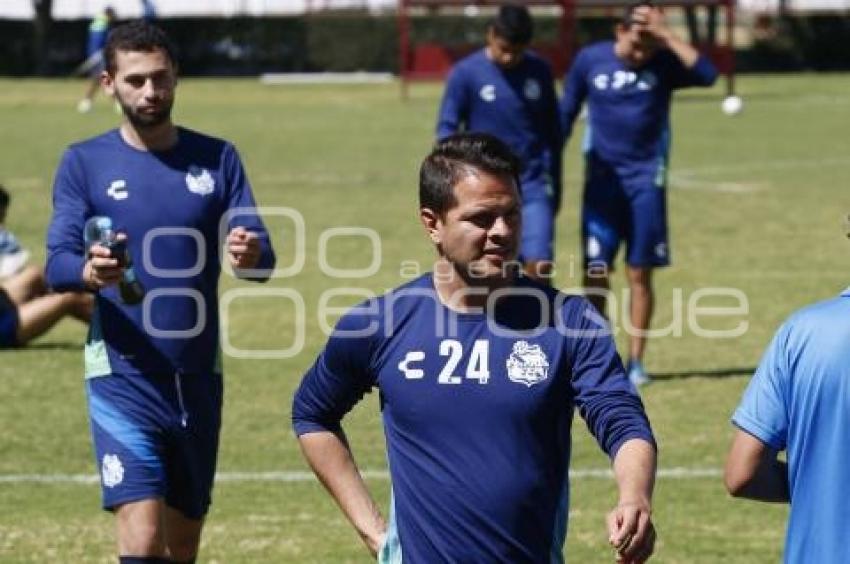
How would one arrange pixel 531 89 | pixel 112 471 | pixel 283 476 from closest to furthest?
pixel 112 471 → pixel 283 476 → pixel 531 89

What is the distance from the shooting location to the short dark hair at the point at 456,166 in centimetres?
584

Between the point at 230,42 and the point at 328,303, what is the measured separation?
4645 cm

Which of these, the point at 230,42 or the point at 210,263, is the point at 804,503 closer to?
the point at 210,263

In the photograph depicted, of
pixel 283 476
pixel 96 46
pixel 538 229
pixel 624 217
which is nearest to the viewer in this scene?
pixel 283 476

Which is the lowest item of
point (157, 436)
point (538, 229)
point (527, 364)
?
point (538, 229)

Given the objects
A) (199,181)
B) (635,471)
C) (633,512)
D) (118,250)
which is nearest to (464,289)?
(635,471)

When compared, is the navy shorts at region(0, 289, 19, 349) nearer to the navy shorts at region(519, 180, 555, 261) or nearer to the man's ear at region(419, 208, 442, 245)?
the navy shorts at region(519, 180, 555, 261)

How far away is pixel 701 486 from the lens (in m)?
11.3

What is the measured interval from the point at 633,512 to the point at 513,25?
9.65 m

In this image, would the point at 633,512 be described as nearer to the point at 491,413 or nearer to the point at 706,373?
the point at 491,413

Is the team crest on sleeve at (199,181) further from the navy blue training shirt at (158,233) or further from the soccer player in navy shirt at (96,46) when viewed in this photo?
the soccer player in navy shirt at (96,46)

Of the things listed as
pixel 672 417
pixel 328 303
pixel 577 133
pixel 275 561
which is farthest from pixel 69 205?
pixel 577 133

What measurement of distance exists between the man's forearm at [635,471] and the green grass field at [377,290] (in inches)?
41.1

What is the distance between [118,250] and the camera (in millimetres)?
7355
